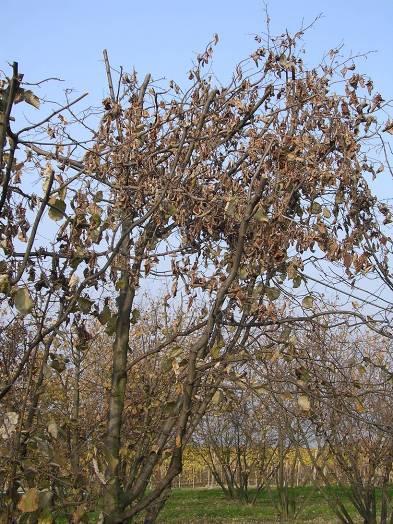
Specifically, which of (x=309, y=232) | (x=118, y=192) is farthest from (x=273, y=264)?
(x=118, y=192)

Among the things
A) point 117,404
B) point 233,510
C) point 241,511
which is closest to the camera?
point 117,404

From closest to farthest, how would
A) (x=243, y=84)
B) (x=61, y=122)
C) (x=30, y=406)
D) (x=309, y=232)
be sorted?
(x=30, y=406) < (x=309, y=232) < (x=61, y=122) < (x=243, y=84)

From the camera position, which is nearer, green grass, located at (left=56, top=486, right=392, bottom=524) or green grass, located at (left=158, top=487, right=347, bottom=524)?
green grass, located at (left=56, top=486, right=392, bottom=524)

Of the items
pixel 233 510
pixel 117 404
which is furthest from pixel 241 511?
pixel 117 404

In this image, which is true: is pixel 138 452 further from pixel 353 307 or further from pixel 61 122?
pixel 61 122

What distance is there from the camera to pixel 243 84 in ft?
13.4

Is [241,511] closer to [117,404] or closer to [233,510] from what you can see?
[233,510]

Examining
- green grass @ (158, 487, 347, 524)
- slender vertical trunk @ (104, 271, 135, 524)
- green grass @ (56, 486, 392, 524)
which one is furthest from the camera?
green grass @ (158, 487, 347, 524)

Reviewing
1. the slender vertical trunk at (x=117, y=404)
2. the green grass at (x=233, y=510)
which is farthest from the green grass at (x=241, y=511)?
the slender vertical trunk at (x=117, y=404)

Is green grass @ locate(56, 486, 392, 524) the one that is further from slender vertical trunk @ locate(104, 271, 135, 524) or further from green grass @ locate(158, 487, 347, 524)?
slender vertical trunk @ locate(104, 271, 135, 524)

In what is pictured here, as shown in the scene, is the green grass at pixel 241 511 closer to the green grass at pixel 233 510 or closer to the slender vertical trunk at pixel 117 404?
the green grass at pixel 233 510

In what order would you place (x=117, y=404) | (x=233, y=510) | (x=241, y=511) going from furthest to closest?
(x=233, y=510) < (x=241, y=511) < (x=117, y=404)

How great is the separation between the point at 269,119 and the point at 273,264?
98 centimetres

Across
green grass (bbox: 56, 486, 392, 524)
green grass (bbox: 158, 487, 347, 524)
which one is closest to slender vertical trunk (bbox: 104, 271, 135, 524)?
green grass (bbox: 56, 486, 392, 524)
